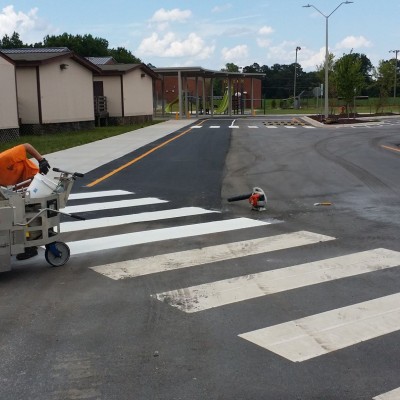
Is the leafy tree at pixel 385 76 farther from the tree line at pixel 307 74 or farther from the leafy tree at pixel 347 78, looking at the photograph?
the leafy tree at pixel 347 78

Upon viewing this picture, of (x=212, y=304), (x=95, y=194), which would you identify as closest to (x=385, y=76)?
(x=95, y=194)

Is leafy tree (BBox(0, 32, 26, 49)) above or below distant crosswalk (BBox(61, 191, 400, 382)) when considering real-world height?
above

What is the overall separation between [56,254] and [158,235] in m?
1.90

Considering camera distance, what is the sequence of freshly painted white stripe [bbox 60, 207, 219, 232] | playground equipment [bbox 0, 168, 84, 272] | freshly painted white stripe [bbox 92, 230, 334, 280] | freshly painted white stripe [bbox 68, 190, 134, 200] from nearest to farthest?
playground equipment [bbox 0, 168, 84, 272] < freshly painted white stripe [bbox 92, 230, 334, 280] < freshly painted white stripe [bbox 60, 207, 219, 232] < freshly painted white stripe [bbox 68, 190, 134, 200]

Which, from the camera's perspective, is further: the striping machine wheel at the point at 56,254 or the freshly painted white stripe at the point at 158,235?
the freshly painted white stripe at the point at 158,235

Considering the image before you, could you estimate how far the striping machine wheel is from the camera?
6.82m

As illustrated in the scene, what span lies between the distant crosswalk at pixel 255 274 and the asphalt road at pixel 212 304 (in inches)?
0.8

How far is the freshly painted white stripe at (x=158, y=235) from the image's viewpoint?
786 centimetres

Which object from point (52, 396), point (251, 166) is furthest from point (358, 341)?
point (251, 166)

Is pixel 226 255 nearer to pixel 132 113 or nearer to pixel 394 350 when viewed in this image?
pixel 394 350

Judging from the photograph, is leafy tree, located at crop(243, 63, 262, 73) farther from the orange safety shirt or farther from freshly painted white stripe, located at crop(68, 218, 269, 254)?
the orange safety shirt

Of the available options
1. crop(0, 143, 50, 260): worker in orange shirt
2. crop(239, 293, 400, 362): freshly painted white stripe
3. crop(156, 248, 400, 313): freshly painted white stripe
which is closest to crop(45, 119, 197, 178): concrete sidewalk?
crop(0, 143, 50, 260): worker in orange shirt

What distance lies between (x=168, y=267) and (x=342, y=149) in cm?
1621

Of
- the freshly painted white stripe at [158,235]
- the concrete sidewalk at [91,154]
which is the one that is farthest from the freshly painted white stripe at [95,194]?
the freshly painted white stripe at [158,235]
